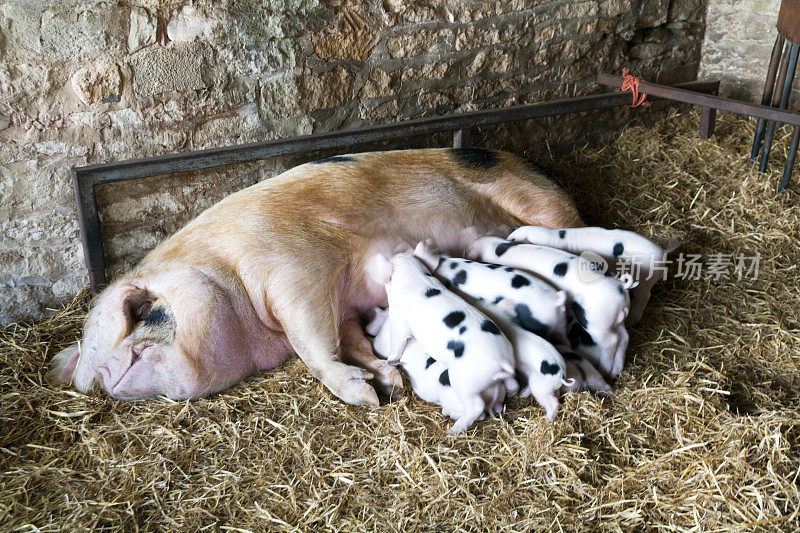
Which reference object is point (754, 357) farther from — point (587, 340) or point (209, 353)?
point (209, 353)

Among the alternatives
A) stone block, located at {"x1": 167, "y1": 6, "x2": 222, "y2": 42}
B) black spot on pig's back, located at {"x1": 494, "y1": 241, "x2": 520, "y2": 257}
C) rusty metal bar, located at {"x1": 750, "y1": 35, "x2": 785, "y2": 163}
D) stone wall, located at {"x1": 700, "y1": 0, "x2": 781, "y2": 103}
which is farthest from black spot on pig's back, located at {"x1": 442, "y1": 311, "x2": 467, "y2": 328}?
stone wall, located at {"x1": 700, "y1": 0, "x2": 781, "y2": 103}

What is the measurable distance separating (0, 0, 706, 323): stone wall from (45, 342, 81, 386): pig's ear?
0.50 metres

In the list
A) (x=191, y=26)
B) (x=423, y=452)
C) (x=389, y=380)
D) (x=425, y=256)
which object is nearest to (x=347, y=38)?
(x=191, y=26)

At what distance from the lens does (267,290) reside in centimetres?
305

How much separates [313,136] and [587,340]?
1819 millimetres

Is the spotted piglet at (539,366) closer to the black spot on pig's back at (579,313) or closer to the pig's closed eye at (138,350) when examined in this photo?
the black spot on pig's back at (579,313)

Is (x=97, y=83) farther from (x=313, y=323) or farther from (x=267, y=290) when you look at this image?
(x=313, y=323)

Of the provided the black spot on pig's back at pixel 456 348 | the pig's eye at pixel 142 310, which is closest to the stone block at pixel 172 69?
the pig's eye at pixel 142 310

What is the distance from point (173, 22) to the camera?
340cm

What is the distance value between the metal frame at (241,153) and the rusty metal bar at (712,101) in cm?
78

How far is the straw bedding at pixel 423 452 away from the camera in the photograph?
2.34m

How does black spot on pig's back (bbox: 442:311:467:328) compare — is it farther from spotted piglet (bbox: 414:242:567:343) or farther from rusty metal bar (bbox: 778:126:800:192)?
rusty metal bar (bbox: 778:126:800:192)

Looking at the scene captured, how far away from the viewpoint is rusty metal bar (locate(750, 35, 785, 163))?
15.0 feet

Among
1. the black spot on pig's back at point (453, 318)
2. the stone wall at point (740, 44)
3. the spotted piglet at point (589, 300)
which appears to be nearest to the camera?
the black spot on pig's back at point (453, 318)
